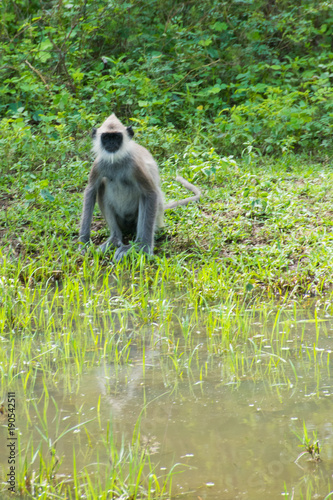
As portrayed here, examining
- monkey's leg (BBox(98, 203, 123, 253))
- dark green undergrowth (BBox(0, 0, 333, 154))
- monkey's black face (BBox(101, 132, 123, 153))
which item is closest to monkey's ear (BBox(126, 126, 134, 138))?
monkey's black face (BBox(101, 132, 123, 153))

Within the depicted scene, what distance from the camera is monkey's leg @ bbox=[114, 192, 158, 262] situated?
6636 millimetres

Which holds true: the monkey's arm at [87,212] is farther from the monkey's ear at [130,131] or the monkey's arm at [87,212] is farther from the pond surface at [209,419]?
the pond surface at [209,419]

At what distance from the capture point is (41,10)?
12.1m

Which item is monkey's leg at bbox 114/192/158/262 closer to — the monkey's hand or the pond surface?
the monkey's hand

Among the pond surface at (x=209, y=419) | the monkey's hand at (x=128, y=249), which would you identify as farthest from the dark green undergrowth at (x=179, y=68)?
the pond surface at (x=209, y=419)

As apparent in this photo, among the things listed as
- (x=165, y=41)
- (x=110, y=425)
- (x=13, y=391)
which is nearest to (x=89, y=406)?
(x=110, y=425)

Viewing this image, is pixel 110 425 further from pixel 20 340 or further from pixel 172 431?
pixel 20 340

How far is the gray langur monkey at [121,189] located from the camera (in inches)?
261

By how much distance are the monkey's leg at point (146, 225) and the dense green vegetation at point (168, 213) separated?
0.20 m

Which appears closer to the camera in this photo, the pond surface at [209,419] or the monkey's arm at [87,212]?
the pond surface at [209,419]

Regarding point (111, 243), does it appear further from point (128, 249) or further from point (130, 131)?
point (130, 131)

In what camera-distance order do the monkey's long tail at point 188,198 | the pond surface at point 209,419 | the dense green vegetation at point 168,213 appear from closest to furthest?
the pond surface at point 209,419
the dense green vegetation at point 168,213
the monkey's long tail at point 188,198

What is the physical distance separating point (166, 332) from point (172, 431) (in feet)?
4.90

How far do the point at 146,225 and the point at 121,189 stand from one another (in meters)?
0.56
